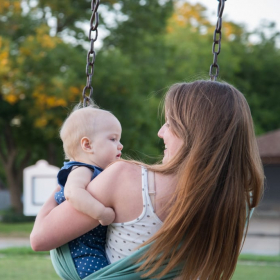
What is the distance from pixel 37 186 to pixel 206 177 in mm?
13347

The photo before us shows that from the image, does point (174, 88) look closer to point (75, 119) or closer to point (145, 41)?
point (75, 119)

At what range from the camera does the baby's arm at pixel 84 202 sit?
1.70 meters

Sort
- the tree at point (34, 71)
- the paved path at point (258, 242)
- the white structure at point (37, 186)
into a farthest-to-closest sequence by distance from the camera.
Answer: the tree at point (34, 71) → the white structure at point (37, 186) → the paved path at point (258, 242)

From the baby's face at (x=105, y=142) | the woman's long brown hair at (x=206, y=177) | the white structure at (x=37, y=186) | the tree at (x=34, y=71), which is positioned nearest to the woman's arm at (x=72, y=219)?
the woman's long brown hair at (x=206, y=177)

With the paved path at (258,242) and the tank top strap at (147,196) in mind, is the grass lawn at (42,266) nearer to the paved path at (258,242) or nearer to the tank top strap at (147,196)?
the paved path at (258,242)

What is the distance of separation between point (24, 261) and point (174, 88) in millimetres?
8629

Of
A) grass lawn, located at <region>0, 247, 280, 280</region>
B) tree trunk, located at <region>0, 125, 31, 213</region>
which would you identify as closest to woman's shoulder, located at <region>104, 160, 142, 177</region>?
grass lawn, located at <region>0, 247, 280, 280</region>

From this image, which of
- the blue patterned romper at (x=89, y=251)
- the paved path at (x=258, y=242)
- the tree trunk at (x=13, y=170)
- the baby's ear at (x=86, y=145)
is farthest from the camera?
the tree trunk at (x=13, y=170)

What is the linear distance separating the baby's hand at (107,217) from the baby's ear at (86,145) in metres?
0.33

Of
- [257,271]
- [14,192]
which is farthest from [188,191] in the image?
[14,192]

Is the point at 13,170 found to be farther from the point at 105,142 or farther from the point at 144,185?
the point at 144,185

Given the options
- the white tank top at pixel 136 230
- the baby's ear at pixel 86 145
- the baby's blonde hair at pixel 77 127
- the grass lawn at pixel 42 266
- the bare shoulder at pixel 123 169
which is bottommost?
the grass lawn at pixel 42 266

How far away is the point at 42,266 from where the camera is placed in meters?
9.41

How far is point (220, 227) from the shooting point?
179 cm
